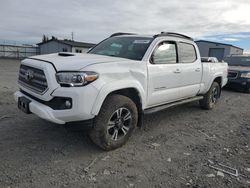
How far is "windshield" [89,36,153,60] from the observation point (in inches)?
152

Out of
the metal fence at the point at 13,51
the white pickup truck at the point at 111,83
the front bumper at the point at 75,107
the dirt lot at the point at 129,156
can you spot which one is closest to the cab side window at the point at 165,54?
the white pickup truck at the point at 111,83

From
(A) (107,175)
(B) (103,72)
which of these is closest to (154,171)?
(A) (107,175)

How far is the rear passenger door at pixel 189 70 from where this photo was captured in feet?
15.2

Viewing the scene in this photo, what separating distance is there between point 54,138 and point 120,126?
48.3 inches

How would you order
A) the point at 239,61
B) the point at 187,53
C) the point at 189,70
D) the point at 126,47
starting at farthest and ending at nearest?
1. the point at 239,61
2. the point at 187,53
3. the point at 189,70
4. the point at 126,47

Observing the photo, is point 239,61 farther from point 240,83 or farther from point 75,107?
point 75,107

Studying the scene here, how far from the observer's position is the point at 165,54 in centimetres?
420

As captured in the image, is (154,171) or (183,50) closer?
(154,171)

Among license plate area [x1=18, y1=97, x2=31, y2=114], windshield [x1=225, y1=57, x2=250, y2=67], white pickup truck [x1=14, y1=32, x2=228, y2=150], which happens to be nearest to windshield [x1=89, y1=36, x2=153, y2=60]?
white pickup truck [x1=14, y1=32, x2=228, y2=150]

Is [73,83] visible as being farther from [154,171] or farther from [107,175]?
[154,171]

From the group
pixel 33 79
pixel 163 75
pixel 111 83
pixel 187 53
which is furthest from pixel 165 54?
pixel 33 79

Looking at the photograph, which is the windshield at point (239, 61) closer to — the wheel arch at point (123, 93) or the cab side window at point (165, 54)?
the cab side window at point (165, 54)

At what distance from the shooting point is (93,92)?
2.82 meters

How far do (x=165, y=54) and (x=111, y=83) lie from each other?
5.45 feet
